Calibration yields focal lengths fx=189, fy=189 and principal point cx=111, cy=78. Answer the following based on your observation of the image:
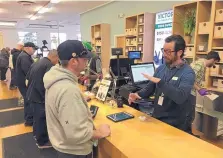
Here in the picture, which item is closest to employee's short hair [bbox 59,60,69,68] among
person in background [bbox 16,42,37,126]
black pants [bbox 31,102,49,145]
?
black pants [bbox 31,102,49,145]

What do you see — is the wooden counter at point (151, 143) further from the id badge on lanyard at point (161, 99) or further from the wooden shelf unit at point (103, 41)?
the wooden shelf unit at point (103, 41)

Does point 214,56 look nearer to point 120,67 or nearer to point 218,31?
point 218,31

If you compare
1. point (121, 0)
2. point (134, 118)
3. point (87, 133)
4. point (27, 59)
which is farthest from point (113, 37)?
point (87, 133)

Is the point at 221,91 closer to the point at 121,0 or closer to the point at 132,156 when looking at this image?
the point at 132,156

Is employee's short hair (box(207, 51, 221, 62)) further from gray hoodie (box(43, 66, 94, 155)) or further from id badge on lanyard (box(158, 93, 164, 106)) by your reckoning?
gray hoodie (box(43, 66, 94, 155))

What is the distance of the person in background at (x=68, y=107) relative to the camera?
42.9 inches

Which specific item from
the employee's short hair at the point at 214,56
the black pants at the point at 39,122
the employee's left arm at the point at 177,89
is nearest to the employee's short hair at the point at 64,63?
the employee's left arm at the point at 177,89

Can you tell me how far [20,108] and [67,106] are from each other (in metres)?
4.07

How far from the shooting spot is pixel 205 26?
125 inches

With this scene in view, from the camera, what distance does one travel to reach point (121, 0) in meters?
5.82

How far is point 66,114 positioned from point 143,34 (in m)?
3.95

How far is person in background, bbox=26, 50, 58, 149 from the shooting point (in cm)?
262

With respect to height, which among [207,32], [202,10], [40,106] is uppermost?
[202,10]

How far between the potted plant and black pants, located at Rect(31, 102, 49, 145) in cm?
288
